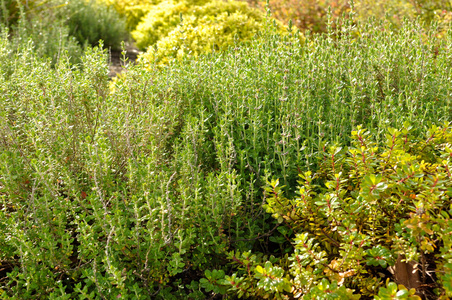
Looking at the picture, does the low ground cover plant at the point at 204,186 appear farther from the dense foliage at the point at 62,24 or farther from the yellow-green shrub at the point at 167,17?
the yellow-green shrub at the point at 167,17

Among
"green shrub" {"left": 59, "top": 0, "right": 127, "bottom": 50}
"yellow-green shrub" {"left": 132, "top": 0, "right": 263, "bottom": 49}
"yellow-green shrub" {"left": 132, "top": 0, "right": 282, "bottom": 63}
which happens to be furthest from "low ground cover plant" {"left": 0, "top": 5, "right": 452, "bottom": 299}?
"green shrub" {"left": 59, "top": 0, "right": 127, "bottom": 50}

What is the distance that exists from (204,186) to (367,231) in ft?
2.82

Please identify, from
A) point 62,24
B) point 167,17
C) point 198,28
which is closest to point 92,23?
point 167,17

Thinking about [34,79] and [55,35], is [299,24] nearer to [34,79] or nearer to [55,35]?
[55,35]

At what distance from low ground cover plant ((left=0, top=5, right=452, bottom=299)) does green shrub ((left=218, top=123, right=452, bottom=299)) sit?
11mm

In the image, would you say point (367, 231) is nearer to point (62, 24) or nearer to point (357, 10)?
point (62, 24)

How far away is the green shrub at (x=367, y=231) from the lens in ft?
5.64

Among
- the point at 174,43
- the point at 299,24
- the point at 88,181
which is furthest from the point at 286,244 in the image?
the point at 299,24

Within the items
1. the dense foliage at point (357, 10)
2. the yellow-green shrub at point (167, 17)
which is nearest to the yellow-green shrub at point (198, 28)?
the yellow-green shrub at point (167, 17)

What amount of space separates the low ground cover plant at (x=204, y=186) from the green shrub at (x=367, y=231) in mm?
11

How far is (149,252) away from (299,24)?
8208 millimetres

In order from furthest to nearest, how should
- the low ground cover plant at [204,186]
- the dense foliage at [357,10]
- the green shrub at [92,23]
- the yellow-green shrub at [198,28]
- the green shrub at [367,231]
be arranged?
the green shrub at [92,23], the dense foliage at [357,10], the yellow-green shrub at [198,28], the low ground cover plant at [204,186], the green shrub at [367,231]

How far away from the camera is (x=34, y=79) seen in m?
2.96

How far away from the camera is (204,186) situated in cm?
231
